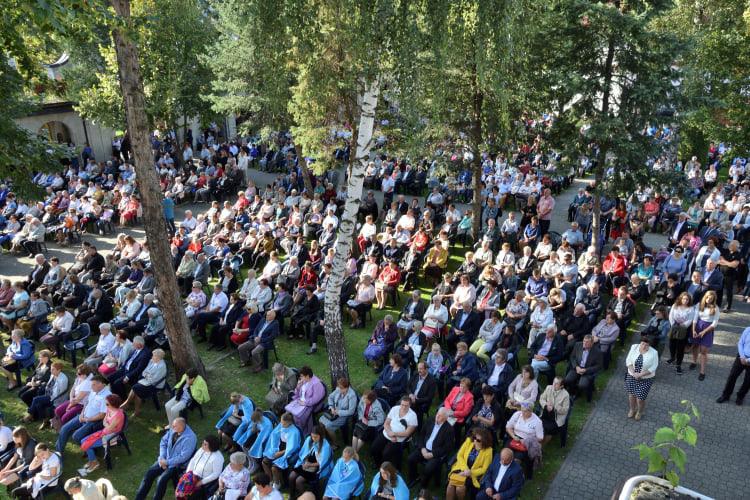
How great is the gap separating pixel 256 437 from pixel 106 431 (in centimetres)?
209

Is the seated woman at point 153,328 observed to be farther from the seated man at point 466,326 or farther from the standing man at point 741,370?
the standing man at point 741,370

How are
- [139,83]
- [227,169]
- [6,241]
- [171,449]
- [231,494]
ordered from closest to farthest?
[231,494] < [171,449] < [139,83] < [6,241] < [227,169]

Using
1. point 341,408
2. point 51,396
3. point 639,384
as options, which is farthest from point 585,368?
point 51,396

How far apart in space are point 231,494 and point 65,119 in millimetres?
22720

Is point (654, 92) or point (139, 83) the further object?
point (654, 92)

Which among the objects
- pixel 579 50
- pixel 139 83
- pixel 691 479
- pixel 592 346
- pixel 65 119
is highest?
pixel 579 50

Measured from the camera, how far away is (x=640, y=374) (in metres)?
9.11

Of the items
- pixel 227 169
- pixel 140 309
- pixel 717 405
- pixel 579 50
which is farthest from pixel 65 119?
pixel 717 405

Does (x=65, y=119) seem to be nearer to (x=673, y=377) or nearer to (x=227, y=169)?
(x=227, y=169)

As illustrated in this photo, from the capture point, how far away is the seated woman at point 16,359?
1077 cm

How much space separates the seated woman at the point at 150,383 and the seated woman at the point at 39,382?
4.52ft

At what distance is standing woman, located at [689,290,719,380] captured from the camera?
1000 cm

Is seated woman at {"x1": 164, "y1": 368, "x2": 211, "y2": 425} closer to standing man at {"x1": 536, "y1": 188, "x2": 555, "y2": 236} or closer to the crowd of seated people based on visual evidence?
the crowd of seated people

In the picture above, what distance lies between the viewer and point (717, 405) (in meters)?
9.62
